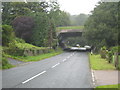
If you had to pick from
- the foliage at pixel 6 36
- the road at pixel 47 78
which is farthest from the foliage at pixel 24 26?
the road at pixel 47 78

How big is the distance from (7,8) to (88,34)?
25719mm

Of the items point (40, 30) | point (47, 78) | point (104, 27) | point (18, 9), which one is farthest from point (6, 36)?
point (18, 9)

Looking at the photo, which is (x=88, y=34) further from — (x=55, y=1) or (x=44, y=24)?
(x=55, y=1)

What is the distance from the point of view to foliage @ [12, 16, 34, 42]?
54.9m

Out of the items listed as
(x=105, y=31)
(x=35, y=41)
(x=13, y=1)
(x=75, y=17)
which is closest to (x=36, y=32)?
(x=35, y=41)

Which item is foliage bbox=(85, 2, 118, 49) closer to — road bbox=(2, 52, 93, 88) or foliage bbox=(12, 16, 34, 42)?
foliage bbox=(12, 16, 34, 42)

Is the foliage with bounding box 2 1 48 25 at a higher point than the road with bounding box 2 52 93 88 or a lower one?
higher

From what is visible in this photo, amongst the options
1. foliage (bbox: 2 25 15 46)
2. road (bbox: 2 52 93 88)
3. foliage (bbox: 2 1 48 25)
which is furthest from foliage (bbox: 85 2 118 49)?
road (bbox: 2 52 93 88)

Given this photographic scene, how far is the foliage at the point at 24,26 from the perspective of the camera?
54.9 m

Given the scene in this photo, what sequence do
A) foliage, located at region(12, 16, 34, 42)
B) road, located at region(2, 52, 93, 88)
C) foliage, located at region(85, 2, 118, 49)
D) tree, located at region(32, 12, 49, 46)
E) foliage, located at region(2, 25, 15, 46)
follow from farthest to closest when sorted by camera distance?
tree, located at region(32, 12, 49, 46) → foliage, located at region(12, 16, 34, 42) → foliage, located at region(85, 2, 118, 49) → foliage, located at region(2, 25, 15, 46) → road, located at region(2, 52, 93, 88)

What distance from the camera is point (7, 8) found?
61500 mm

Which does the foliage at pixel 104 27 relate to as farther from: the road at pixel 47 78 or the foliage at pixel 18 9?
the road at pixel 47 78

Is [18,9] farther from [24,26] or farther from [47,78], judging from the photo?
[47,78]

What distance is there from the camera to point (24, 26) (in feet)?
179
